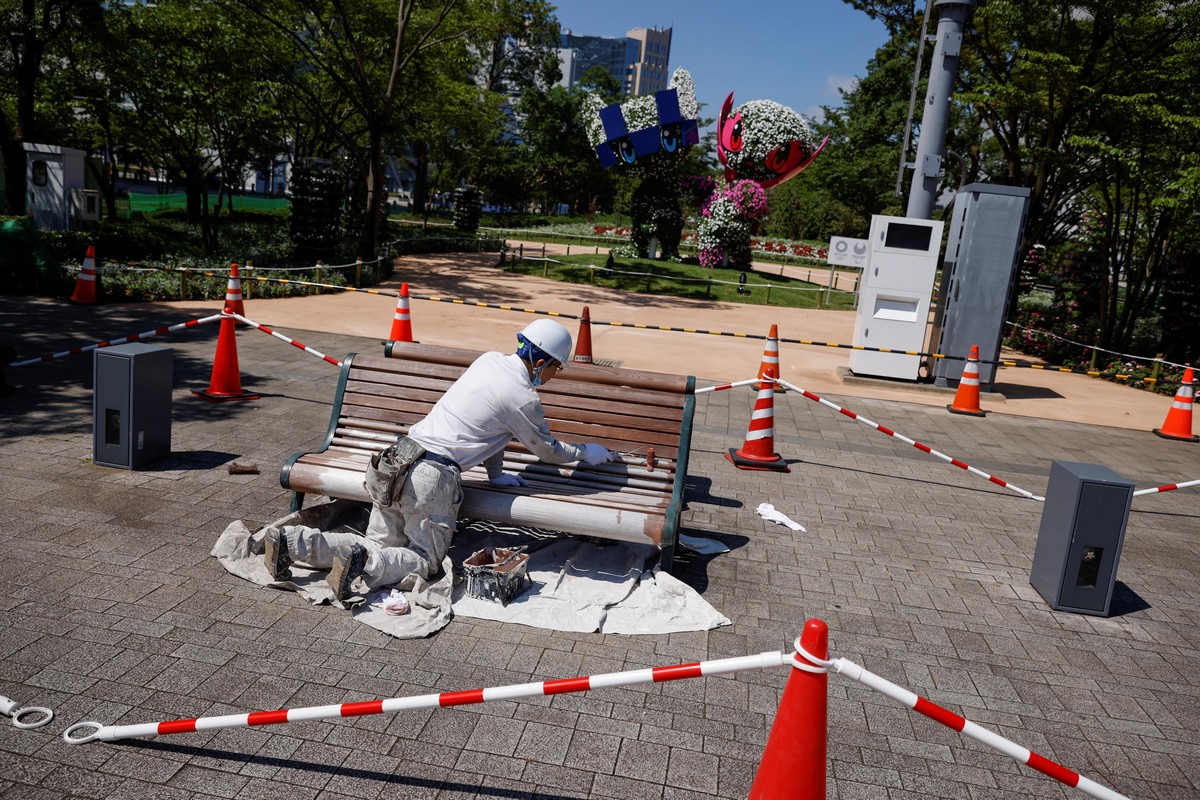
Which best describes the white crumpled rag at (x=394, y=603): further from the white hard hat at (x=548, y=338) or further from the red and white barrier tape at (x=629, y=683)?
the white hard hat at (x=548, y=338)

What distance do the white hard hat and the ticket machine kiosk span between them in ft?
31.4

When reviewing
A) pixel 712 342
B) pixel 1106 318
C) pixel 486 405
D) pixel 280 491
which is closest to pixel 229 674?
pixel 486 405

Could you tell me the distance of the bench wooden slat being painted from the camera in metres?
5.32

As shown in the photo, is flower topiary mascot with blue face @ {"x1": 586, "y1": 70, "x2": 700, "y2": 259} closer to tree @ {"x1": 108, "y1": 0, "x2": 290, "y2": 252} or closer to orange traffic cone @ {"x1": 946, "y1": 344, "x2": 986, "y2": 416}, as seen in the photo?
tree @ {"x1": 108, "y1": 0, "x2": 290, "y2": 252}

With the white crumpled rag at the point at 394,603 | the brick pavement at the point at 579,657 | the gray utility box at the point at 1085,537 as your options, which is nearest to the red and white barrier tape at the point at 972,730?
the brick pavement at the point at 579,657

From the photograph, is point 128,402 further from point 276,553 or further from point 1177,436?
point 1177,436

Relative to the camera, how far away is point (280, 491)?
661 cm

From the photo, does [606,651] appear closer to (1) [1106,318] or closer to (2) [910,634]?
(2) [910,634]

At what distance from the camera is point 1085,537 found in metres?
5.61

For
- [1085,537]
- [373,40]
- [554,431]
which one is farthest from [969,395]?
[373,40]

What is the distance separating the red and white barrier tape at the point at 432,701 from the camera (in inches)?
125

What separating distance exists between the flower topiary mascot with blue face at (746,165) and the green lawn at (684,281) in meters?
0.98

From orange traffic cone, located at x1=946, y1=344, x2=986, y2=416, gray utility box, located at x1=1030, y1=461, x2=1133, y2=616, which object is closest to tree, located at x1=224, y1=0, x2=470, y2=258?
orange traffic cone, located at x1=946, y1=344, x2=986, y2=416

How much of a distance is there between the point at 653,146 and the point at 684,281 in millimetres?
4602
